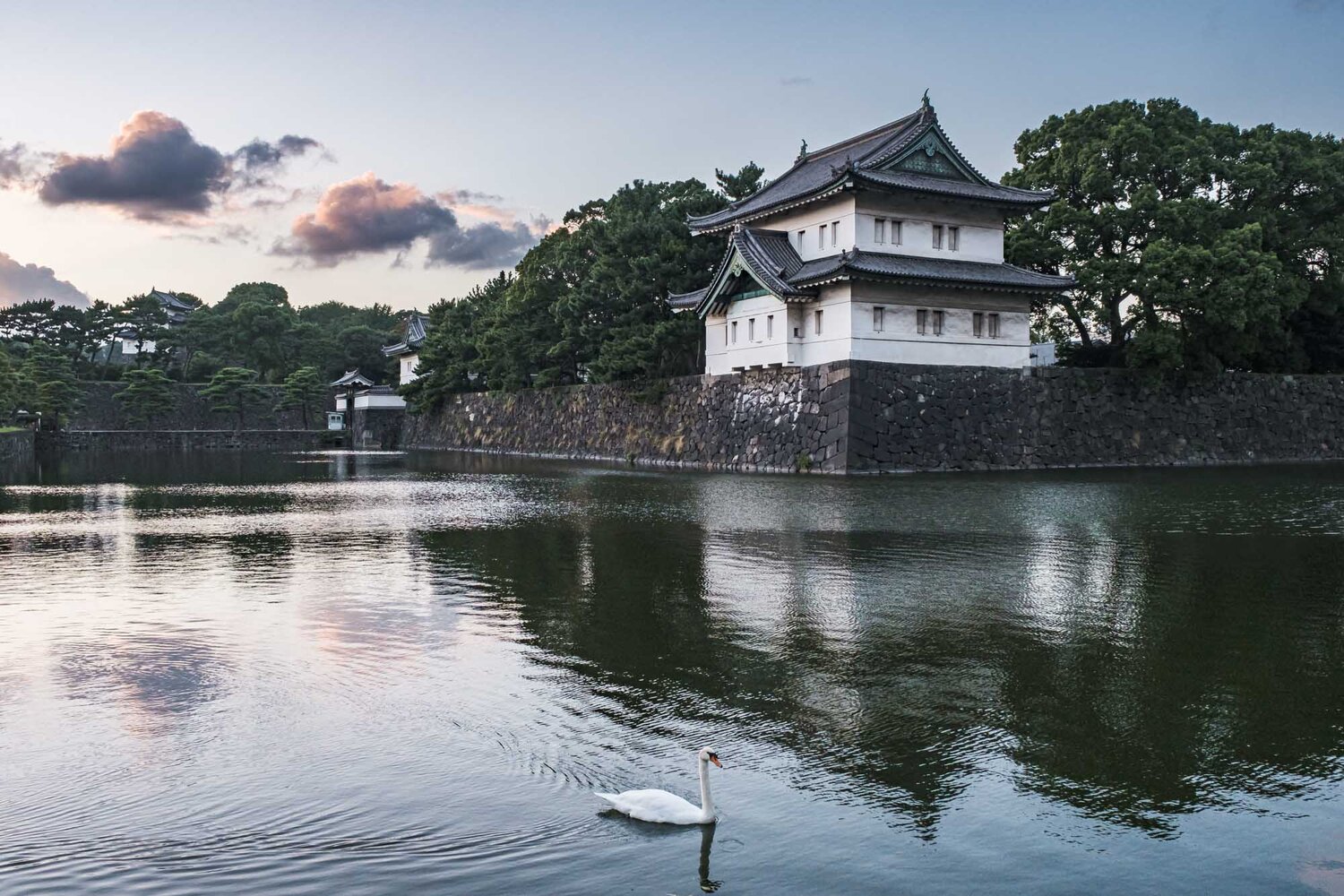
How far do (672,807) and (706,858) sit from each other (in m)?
0.40

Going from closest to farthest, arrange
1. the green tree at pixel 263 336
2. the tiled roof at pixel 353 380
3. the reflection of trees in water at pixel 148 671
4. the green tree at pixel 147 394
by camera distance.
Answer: the reflection of trees in water at pixel 148 671 → the green tree at pixel 147 394 → the tiled roof at pixel 353 380 → the green tree at pixel 263 336

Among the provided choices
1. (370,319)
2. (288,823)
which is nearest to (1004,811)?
(288,823)

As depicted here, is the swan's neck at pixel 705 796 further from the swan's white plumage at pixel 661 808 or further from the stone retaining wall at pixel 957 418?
the stone retaining wall at pixel 957 418

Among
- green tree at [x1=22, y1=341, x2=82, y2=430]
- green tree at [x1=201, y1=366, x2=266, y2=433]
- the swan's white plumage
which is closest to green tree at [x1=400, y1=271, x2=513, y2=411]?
green tree at [x1=201, y1=366, x2=266, y2=433]

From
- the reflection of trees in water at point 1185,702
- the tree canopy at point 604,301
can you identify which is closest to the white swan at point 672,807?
the reflection of trees in water at point 1185,702

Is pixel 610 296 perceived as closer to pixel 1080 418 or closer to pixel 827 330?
pixel 827 330

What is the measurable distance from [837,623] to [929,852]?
5383mm

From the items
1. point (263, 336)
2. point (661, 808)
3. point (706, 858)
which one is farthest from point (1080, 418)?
point (263, 336)

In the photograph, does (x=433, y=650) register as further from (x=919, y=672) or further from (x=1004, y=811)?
(x=1004, y=811)

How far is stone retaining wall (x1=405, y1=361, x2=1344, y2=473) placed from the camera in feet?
111

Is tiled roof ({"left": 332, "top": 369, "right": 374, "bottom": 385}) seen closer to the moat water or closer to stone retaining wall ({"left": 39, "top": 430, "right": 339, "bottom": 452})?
stone retaining wall ({"left": 39, "top": 430, "right": 339, "bottom": 452})

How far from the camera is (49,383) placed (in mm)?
65938

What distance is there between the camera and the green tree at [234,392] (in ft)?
245

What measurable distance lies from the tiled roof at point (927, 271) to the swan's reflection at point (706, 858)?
28.3 metres
